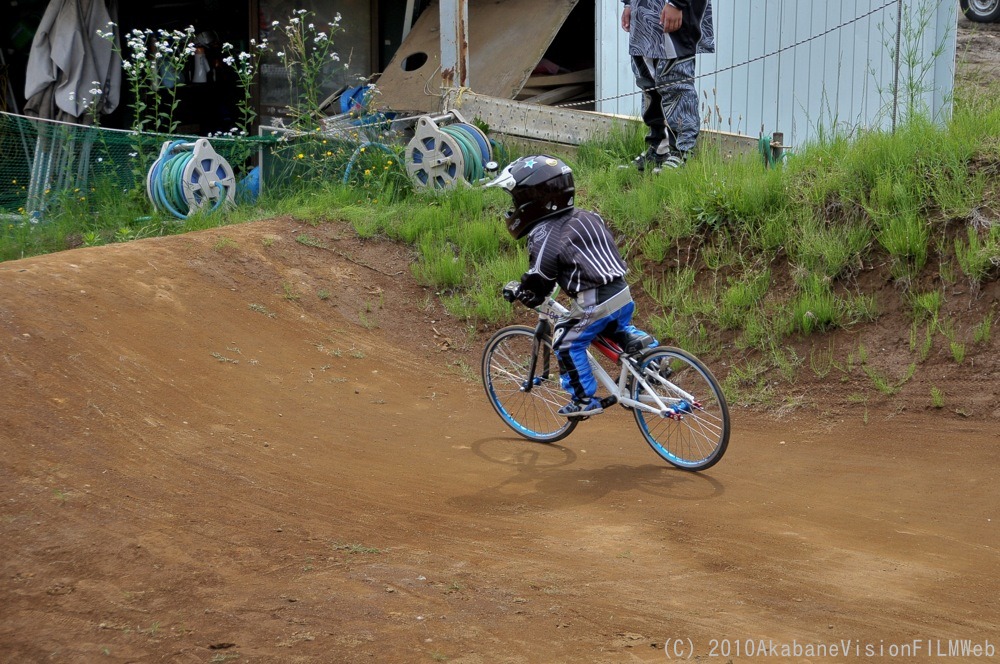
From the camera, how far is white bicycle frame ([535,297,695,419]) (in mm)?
5922

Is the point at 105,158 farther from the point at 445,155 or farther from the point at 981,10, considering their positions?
the point at 981,10

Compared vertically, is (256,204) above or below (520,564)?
above

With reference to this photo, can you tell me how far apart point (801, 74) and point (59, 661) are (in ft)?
31.8

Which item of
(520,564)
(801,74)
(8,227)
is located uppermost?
(801,74)

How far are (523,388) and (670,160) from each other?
3615 mm

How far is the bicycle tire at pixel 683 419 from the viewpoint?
5.85 m

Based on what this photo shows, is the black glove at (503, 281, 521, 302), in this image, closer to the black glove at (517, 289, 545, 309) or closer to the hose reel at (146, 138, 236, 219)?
the black glove at (517, 289, 545, 309)

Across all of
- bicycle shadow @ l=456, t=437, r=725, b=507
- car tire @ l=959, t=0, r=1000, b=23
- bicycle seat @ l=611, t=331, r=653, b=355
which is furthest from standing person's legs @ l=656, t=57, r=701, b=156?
car tire @ l=959, t=0, r=1000, b=23

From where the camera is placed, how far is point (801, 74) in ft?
36.3

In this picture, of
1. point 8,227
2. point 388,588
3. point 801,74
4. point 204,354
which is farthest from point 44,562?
point 801,74

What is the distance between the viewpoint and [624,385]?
6172 mm

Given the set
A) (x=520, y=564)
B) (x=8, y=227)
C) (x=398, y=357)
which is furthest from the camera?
(x=8, y=227)

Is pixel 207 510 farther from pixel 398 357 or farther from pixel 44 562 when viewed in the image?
pixel 398 357

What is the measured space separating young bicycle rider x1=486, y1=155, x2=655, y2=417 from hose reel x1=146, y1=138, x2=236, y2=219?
16.7 ft
